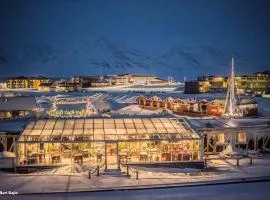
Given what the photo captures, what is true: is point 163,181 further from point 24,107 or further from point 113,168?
point 24,107

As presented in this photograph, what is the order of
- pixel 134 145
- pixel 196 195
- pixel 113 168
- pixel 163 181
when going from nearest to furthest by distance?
1. pixel 196 195
2. pixel 163 181
3. pixel 113 168
4. pixel 134 145

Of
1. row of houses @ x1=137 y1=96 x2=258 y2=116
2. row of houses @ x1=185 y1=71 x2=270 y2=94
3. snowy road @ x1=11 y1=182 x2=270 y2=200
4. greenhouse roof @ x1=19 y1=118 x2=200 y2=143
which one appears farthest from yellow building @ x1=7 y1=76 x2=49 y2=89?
snowy road @ x1=11 y1=182 x2=270 y2=200

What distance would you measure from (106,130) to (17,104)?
2082cm

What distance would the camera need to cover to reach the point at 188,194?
43.5 feet

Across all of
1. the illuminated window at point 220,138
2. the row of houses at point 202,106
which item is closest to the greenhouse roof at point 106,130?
the illuminated window at point 220,138

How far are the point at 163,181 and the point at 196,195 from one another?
→ 2223 mm

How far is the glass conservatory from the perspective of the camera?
18016 millimetres

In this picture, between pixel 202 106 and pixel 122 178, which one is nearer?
pixel 122 178

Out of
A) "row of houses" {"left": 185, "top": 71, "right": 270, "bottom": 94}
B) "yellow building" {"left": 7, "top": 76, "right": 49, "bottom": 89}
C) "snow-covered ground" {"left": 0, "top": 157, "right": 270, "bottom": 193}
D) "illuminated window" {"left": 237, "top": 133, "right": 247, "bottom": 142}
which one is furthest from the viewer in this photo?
"yellow building" {"left": 7, "top": 76, "right": 49, "bottom": 89}

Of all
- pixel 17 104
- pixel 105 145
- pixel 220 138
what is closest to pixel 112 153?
pixel 105 145

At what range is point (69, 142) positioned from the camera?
18156 mm

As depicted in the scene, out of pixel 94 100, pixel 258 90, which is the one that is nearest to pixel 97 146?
pixel 94 100

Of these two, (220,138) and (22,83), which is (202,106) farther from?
(22,83)

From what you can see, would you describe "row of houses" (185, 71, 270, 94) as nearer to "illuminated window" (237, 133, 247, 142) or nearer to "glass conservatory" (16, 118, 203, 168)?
"illuminated window" (237, 133, 247, 142)
